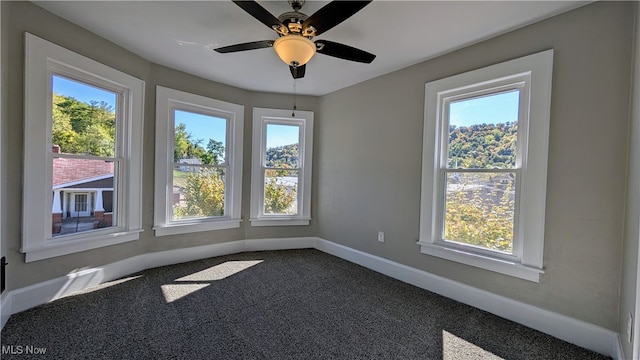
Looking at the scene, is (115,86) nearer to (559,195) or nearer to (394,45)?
(394,45)

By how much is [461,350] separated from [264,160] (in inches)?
131

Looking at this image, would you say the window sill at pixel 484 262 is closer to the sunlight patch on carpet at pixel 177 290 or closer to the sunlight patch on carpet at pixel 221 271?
the sunlight patch on carpet at pixel 221 271

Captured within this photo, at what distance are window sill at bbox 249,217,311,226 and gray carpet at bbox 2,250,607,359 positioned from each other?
121cm

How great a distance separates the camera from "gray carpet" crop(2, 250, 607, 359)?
1.88 m

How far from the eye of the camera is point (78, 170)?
2.70 metres

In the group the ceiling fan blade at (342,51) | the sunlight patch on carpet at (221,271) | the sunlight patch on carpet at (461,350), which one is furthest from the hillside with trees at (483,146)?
the sunlight patch on carpet at (221,271)

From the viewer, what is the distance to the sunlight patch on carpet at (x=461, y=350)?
1875 mm

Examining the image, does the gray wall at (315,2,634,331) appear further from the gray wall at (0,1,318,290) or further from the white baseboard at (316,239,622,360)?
the gray wall at (0,1,318,290)

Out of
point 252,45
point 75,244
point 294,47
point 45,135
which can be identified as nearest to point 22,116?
point 45,135

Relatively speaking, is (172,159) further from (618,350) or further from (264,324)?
(618,350)

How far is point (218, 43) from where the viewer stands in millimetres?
2721

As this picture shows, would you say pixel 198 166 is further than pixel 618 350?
Yes

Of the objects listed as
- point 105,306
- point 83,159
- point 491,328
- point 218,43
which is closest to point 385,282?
point 491,328

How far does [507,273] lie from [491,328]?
0.48 m
